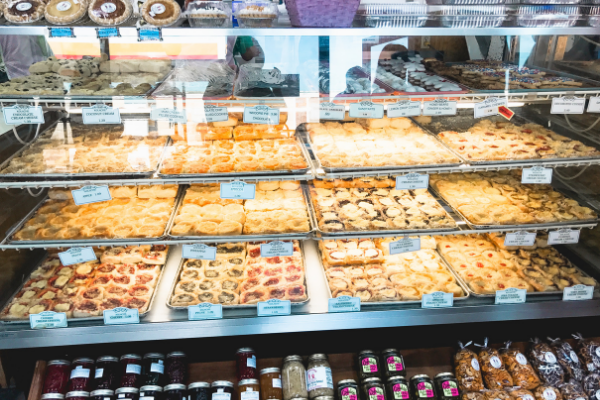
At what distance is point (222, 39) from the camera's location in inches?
113

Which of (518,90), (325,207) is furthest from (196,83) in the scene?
(518,90)

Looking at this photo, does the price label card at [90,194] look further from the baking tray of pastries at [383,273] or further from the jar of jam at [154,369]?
the baking tray of pastries at [383,273]

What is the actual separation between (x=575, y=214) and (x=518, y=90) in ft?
3.41

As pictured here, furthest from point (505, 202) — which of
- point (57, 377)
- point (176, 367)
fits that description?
point (57, 377)

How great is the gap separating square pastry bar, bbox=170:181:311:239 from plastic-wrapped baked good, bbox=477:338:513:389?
5.11 feet

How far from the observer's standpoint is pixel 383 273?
332cm

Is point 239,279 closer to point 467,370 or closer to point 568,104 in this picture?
point 467,370

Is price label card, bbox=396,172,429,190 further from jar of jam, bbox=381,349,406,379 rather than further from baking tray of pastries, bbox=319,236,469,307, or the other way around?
jar of jam, bbox=381,349,406,379

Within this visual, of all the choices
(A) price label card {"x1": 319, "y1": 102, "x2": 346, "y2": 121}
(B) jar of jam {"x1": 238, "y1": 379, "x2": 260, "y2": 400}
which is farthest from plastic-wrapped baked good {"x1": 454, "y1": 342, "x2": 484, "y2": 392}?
(A) price label card {"x1": 319, "y1": 102, "x2": 346, "y2": 121}

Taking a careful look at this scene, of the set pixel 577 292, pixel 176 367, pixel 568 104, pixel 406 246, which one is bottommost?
pixel 176 367

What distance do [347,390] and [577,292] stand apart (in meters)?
1.66

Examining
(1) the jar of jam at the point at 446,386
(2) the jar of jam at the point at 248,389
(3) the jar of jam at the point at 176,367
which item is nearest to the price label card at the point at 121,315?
(3) the jar of jam at the point at 176,367

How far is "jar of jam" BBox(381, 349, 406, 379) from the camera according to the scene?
314 centimetres

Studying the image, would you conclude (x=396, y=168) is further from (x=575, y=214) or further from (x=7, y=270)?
(x=7, y=270)
